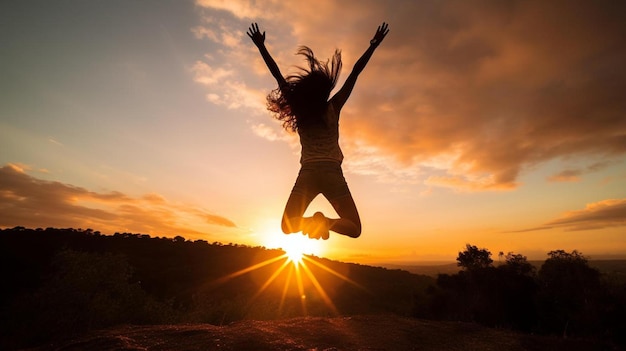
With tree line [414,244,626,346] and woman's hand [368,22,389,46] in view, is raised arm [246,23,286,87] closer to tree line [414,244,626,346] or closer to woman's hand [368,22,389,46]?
woman's hand [368,22,389,46]

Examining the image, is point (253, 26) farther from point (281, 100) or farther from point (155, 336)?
point (155, 336)

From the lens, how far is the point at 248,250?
76.6 m

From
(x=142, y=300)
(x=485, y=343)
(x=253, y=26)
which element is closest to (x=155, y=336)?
(x=253, y=26)

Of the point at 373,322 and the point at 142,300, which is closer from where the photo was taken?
the point at 373,322

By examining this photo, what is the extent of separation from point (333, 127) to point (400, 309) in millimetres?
49136

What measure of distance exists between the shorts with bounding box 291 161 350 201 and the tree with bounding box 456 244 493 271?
101ft

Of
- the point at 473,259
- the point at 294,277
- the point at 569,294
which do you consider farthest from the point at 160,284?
the point at 569,294

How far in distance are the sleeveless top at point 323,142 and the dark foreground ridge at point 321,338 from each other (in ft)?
12.3

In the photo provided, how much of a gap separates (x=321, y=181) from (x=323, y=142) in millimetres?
496

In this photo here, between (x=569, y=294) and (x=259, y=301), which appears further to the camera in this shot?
(x=259, y=301)

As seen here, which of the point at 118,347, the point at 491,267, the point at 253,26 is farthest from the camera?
the point at 491,267

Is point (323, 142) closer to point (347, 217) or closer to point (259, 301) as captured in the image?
point (347, 217)

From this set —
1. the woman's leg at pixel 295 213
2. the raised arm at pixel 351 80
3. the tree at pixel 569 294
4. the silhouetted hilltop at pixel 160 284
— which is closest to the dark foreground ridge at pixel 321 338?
the woman's leg at pixel 295 213

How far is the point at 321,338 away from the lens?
6551 millimetres
